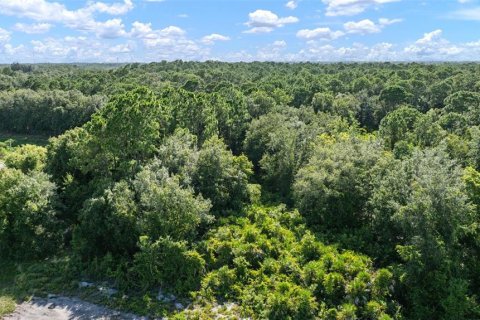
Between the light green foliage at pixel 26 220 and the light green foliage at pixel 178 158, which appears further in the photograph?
the light green foliage at pixel 178 158

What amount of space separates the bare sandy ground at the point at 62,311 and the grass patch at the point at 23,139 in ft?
208

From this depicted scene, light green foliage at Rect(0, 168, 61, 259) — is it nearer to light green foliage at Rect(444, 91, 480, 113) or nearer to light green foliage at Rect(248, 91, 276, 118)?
light green foliage at Rect(248, 91, 276, 118)

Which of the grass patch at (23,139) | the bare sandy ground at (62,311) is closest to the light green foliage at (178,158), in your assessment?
the bare sandy ground at (62,311)

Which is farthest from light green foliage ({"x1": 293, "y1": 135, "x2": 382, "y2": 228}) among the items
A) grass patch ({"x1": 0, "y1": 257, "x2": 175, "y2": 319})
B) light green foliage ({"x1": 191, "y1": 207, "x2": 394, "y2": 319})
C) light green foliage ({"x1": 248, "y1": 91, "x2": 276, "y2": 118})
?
light green foliage ({"x1": 248, "y1": 91, "x2": 276, "y2": 118})

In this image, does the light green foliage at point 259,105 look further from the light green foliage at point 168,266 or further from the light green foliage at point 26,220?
the light green foliage at point 168,266

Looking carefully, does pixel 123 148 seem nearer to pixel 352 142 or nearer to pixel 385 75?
pixel 352 142

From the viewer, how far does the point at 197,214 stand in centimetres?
3641

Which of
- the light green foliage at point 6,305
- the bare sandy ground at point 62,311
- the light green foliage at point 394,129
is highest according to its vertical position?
the light green foliage at point 394,129

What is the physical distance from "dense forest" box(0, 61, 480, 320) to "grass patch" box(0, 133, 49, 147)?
45.5 meters

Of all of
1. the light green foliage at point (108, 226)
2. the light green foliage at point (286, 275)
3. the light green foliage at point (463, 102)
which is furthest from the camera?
the light green foliage at point (463, 102)

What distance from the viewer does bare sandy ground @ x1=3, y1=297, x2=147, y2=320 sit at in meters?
29.5

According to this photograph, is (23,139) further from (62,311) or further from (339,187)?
(339,187)

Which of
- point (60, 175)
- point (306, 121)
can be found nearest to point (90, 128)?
point (60, 175)

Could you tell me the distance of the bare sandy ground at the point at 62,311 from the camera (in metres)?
29.5
